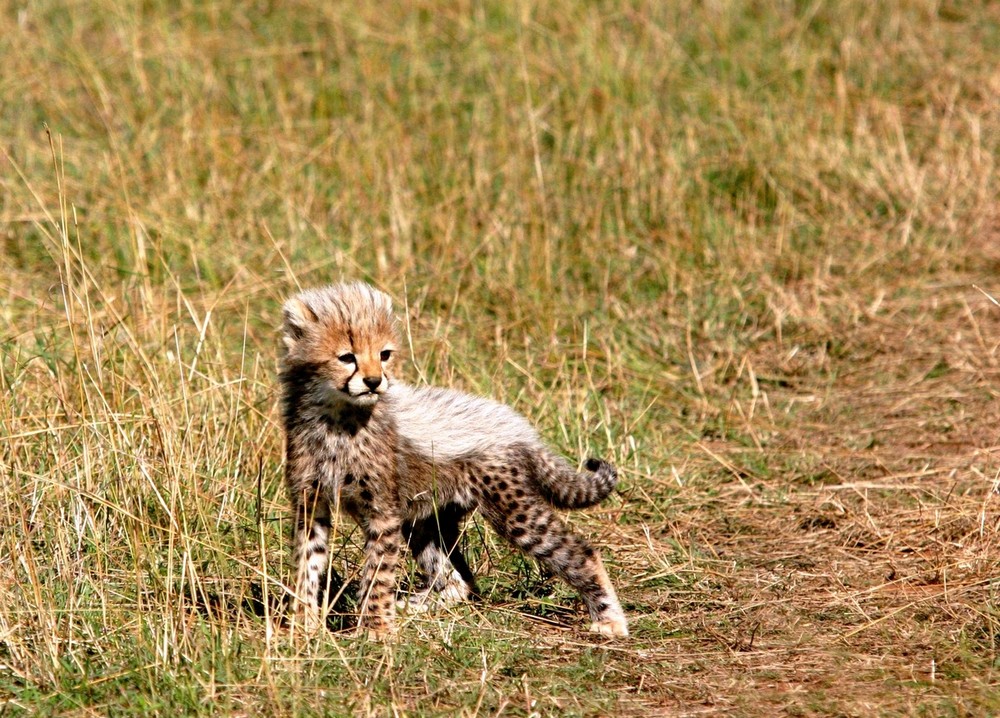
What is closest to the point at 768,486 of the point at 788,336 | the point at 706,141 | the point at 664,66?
the point at 788,336

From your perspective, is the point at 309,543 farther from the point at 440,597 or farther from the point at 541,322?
the point at 541,322

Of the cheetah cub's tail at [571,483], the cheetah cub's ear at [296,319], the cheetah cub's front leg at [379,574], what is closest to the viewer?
the cheetah cub's front leg at [379,574]

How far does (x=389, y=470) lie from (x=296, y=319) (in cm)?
59

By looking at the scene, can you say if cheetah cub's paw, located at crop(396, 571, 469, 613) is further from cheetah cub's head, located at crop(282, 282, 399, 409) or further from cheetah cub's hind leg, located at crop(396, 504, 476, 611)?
cheetah cub's head, located at crop(282, 282, 399, 409)

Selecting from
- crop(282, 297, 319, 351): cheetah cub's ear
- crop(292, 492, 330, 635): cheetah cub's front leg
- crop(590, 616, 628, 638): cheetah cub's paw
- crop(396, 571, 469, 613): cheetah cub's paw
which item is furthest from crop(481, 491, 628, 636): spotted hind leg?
crop(282, 297, 319, 351): cheetah cub's ear

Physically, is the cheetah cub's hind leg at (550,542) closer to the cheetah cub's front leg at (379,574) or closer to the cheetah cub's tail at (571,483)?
the cheetah cub's tail at (571,483)

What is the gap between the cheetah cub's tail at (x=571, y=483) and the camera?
15.9ft

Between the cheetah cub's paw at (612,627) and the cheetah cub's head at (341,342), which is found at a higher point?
the cheetah cub's head at (341,342)

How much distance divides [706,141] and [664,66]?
0.79 metres

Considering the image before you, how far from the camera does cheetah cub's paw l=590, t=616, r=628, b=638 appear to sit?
448 centimetres

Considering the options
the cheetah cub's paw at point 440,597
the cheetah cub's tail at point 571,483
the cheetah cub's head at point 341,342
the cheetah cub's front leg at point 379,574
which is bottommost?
the cheetah cub's paw at point 440,597

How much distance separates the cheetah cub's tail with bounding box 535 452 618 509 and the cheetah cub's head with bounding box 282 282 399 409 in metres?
0.64

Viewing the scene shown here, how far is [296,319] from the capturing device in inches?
184

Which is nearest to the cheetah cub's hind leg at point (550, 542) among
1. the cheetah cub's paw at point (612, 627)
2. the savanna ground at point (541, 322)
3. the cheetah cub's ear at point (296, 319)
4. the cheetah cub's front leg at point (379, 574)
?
the cheetah cub's paw at point (612, 627)
